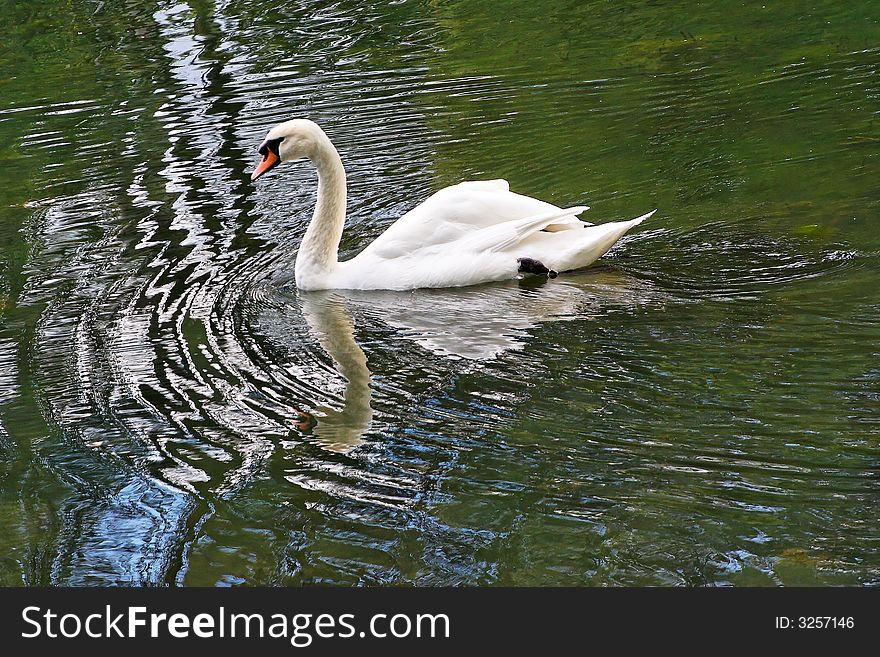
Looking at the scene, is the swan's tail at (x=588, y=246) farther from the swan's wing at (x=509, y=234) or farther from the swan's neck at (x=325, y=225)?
the swan's neck at (x=325, y=225)

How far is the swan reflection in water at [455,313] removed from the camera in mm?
6562

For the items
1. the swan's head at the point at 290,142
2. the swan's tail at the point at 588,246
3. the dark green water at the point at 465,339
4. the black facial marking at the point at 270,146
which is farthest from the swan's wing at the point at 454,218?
the black facial marking at the point at 270,146

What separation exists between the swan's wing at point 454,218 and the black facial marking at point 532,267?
0.85 feet

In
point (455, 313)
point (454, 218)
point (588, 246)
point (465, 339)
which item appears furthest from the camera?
point (454, 218)

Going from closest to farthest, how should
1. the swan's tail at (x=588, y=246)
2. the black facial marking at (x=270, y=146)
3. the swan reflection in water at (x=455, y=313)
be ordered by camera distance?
the swan reflection in water at (x=455, y=313) → the swan's tail at (x=588, y=246) → the black facial marking at (x=270, y=146)

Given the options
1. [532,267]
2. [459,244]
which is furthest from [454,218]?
[532,267]

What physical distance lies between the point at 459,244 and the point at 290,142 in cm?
135

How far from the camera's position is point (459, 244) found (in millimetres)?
7848

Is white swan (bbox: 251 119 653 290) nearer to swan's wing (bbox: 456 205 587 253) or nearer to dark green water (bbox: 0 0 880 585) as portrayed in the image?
swan's wing (bbox: 456 205 587 253)

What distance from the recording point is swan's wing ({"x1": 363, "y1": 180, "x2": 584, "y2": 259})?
7879 mm

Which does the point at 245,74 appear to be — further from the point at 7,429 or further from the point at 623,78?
the point at 7,429

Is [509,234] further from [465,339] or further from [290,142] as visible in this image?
[290,142]

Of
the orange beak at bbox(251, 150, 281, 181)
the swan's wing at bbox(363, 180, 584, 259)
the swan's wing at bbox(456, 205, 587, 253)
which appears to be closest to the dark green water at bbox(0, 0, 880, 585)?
the swan's wing at bbox(456, 205, 587, 253)

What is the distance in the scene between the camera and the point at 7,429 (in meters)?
6.15
